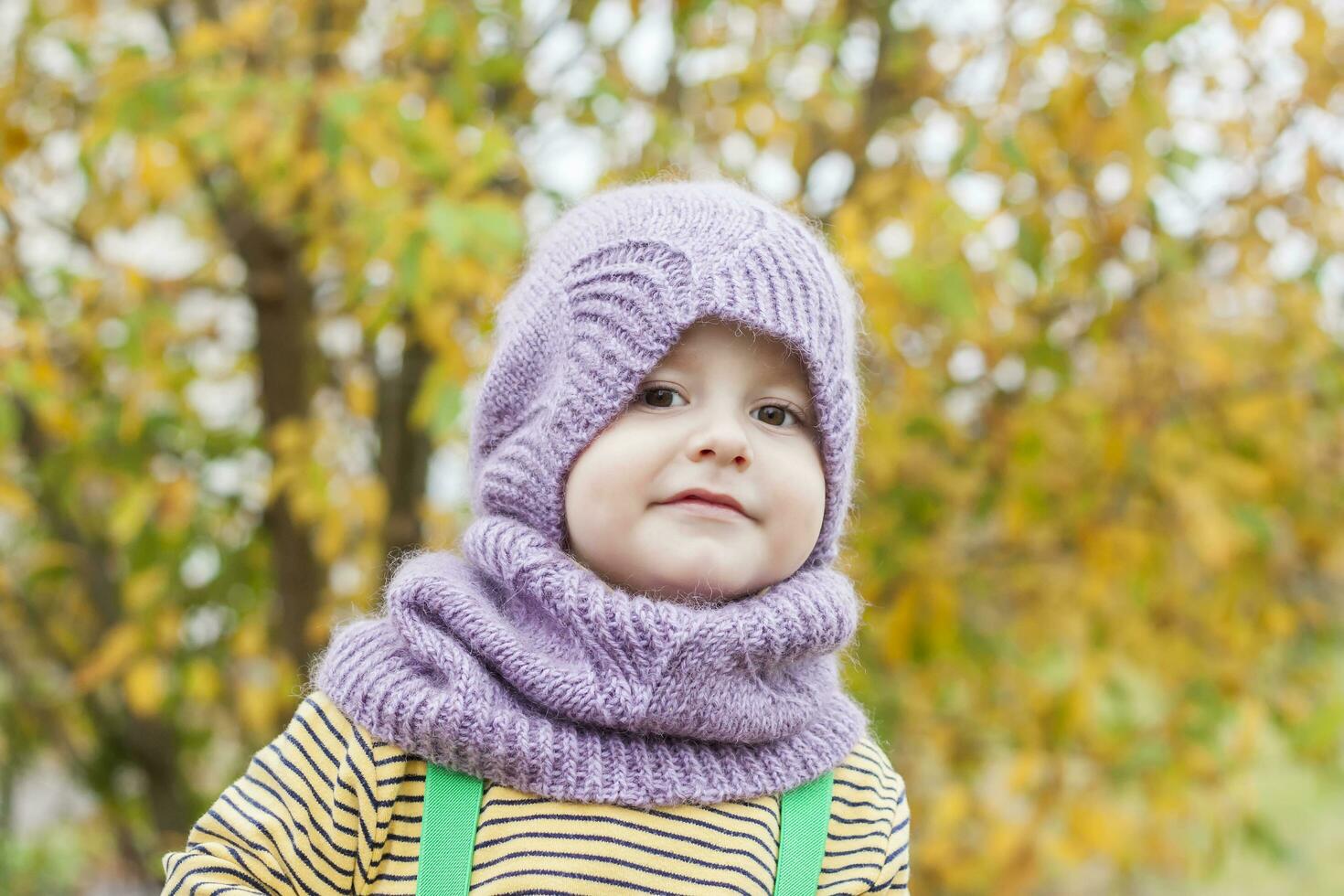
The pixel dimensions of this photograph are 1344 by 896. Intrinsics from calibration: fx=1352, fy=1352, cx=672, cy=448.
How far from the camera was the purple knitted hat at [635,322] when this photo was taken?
4.33 feet

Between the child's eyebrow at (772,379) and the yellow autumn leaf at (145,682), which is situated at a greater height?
the yellow autumn leaf at (145,682)

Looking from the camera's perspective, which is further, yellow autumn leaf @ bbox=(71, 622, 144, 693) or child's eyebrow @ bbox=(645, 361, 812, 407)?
yellow autumn leaf @ bbox=(71, 622, 144, 693)

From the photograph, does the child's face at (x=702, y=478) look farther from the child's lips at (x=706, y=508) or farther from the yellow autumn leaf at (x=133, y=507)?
the yellow autumn leaf at (x=133, y=507)

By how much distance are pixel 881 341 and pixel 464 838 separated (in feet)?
4.16

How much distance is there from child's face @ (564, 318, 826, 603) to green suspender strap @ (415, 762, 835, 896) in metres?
0.24

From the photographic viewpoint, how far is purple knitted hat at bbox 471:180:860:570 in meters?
1.32

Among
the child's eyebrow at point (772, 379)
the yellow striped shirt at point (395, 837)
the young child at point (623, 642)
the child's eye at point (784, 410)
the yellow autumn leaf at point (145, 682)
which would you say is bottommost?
the yellow striped shirt at point (395, 837)

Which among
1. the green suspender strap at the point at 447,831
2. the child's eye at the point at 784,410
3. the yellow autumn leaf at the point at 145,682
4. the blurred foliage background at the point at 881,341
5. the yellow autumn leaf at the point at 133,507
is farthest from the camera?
the yellow autumn leaf at the point at 145,682

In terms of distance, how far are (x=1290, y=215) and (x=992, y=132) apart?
26.0 inches

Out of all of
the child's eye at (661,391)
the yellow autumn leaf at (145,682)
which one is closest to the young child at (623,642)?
the child's eye at (661,391)

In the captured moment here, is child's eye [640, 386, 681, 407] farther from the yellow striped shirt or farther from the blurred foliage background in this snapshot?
the blurred foliage background

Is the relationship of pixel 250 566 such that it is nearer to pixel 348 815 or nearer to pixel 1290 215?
pixel 348 815

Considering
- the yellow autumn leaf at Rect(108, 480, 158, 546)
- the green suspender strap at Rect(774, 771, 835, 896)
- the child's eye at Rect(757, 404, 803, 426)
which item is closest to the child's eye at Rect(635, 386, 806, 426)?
the child's eye at Rect(757, 404, 803, 426)

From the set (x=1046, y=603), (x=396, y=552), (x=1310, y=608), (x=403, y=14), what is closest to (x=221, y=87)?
(x=403, y=14)
